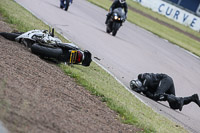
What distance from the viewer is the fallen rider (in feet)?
27.9

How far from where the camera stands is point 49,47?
8.55 metres

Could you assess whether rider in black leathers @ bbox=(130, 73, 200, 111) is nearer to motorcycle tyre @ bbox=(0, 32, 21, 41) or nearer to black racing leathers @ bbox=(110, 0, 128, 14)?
motorcycle tyre @ bbox=(0, 32, 21, 41)

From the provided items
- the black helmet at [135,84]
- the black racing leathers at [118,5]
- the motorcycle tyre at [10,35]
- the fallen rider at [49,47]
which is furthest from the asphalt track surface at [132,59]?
the motorcycle tyre at [10,35]

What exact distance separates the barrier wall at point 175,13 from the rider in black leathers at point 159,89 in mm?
29764

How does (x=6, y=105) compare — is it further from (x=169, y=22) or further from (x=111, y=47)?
(x=169, y=22)

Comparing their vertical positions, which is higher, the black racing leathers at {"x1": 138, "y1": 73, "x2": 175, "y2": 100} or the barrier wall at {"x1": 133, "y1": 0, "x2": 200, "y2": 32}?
the black racing leathers at {"x1": 138, "y1": 73, "x2": 175, "y2": 100}

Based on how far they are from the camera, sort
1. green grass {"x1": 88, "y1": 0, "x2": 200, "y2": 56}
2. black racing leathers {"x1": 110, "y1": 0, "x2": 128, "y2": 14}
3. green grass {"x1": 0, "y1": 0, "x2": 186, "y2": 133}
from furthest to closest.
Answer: green grass {"x1": 88, "y1": 0, "x2": 200, "y2": 56}, black racing leathers {"x1": 110, "y1": 0, "x2": 128, "y2": 14}, green grass {"x1": 0, "y1": 0, "x2": 186, "y2": 133}

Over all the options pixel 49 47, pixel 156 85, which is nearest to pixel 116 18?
pixel 156 85

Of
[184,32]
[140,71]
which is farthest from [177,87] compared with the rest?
[184,32]

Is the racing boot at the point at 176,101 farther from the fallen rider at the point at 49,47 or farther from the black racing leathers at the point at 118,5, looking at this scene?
the black racing leathers at the point at 118,5

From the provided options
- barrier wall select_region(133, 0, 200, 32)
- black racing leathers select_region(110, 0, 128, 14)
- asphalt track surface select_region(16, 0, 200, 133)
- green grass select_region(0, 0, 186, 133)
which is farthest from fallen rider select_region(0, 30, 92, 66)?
barrier wall select_region(133, 0, 200, 32)

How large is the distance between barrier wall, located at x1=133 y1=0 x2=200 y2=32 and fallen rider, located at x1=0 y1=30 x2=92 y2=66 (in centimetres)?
3133

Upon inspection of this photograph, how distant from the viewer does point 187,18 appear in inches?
1558

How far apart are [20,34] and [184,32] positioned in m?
28.5
